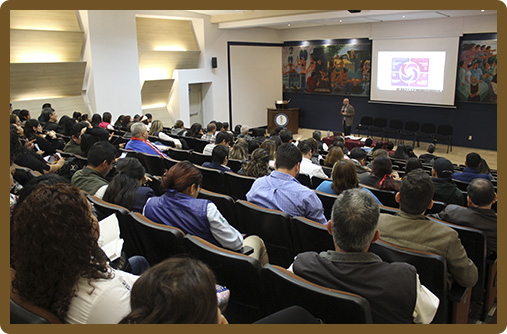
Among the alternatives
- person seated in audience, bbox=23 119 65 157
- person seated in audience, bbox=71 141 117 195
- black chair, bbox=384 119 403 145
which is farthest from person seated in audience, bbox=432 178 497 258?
black chair, bbox=384 119 403 145

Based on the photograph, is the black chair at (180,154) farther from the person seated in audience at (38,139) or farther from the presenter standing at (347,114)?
the presenter standing at (347,114)

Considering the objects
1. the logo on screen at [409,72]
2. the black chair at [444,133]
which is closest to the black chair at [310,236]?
the black chair at [444,133]

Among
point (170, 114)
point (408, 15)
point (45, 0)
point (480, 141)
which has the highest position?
point (408, 15)

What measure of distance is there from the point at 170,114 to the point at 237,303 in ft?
35.3

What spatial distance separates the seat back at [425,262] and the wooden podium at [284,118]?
11622mm

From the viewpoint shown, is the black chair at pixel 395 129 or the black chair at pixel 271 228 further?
the black chair at pixel 395 129

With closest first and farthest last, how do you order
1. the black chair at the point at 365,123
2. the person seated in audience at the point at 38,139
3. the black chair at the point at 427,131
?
the person seated in audience at the point at 38,139 → the black chair at the point at 427,131 → the black chair at the point at 365,123

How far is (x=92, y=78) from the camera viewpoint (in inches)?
386

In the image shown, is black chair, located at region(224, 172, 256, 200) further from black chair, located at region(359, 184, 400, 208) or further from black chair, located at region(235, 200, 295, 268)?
black chair, located at region(359, 184, 400, 208)

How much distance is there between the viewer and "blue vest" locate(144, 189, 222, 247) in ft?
8.57

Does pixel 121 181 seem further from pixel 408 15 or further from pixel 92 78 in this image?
pixel 408 15

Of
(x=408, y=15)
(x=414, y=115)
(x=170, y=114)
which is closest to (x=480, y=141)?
(x=414, y=115)

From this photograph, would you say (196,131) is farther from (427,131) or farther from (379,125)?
(427,131)

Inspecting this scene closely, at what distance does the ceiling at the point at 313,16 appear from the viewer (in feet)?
33.0
